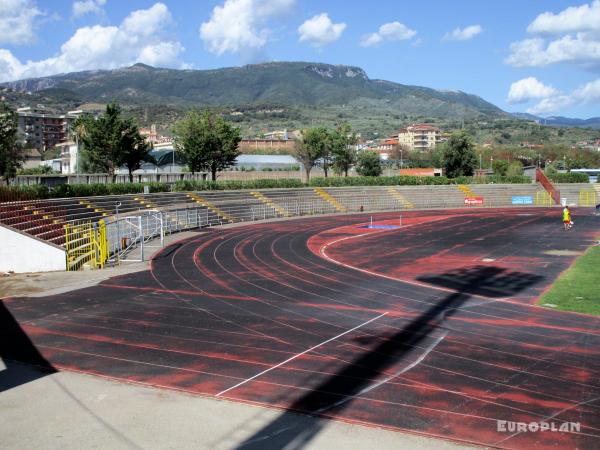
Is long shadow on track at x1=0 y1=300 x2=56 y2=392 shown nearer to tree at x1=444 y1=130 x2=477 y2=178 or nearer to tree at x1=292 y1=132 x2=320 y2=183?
tree at x1=292 y1=132 x2=320 y2=183

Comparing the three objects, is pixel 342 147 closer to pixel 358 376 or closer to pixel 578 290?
pixel 578 290

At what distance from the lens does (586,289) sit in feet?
67.5

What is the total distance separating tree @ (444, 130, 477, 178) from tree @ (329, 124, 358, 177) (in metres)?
13.4

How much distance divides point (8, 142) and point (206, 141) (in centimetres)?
2387

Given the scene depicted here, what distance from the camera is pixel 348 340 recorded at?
1473 centimetres

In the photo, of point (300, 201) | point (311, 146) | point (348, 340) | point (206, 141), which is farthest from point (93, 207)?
point (311, 146)

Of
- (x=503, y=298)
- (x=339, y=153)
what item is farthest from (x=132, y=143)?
(x=503, y=298)

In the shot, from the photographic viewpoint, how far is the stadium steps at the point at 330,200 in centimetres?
6212

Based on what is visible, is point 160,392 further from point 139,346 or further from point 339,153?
point 339,153

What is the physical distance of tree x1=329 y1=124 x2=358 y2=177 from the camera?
84.2 m

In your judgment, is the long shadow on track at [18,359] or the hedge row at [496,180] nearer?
the long shadow on track at [18,359]

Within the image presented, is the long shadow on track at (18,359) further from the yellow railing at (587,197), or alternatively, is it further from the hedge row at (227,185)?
the yellow railing at (587,197)

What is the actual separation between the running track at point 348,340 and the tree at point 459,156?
57211mm

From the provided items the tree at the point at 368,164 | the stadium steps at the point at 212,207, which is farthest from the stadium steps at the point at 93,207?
the tree at the point at 368,164
